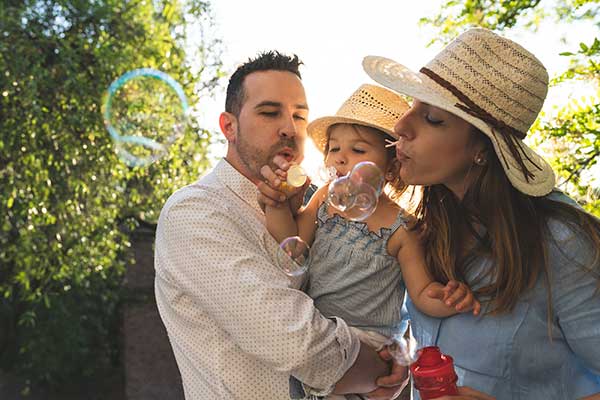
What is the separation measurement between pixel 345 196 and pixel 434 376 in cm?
66

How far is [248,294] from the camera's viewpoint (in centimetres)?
213

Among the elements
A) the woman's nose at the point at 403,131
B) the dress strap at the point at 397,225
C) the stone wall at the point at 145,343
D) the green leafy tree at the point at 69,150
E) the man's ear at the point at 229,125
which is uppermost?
the woman's nose at the point at 403,131

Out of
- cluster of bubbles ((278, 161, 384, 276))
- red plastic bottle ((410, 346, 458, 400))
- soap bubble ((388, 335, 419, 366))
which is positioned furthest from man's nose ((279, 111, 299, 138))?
red plastic bottle ((410, 346, 458, 400))

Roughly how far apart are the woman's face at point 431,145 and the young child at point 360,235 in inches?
11.9

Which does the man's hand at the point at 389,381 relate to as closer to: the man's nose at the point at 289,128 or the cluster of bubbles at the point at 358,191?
the cluster of bubbles at the point at 358,191

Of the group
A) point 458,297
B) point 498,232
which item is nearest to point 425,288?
point 458,297

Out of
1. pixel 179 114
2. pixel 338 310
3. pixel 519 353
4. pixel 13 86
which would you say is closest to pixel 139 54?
pixel 179 114

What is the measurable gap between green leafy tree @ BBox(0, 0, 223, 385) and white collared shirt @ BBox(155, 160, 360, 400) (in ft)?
13.5

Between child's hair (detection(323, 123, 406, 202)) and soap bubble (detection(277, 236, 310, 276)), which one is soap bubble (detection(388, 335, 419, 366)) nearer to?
soap bubble (detection(277, 236, 310, 276))

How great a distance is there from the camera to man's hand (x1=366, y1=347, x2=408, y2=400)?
231 centimetres

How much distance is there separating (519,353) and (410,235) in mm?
505

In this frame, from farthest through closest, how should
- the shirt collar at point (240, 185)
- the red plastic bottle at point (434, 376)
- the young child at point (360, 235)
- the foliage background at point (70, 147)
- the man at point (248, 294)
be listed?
the foliage background at point (70, 147), the shirt collar at point (240, 185), the young child at point (360, 235), the man at point (248, 294), the red plastic bottle at point (434, 376)

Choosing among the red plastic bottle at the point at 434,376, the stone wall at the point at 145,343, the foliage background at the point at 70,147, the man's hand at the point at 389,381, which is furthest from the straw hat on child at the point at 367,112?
the stone wall at the point at 145,343

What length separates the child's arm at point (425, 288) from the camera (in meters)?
2.08
